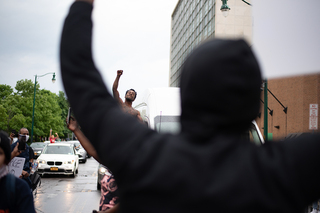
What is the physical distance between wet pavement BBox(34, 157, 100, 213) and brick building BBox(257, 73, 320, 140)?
1917cm

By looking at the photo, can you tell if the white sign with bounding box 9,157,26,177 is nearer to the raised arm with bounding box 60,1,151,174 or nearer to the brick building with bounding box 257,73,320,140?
the raised arm with bounding box 60,1,151,174

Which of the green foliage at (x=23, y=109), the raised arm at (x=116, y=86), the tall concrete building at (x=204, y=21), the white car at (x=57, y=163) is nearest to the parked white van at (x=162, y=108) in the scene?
the raised arm at (x=116, y=86)

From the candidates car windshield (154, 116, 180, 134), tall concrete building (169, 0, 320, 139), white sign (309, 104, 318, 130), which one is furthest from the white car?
white sign (309, 104, 318, 130)

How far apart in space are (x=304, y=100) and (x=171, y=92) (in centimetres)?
2607

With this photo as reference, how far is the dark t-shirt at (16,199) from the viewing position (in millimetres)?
2424

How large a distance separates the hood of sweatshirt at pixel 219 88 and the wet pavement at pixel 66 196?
371 inches

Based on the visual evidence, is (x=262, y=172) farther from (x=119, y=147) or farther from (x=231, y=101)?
(x=119, y=147)

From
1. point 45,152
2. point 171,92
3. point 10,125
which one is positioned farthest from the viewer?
point 10,125

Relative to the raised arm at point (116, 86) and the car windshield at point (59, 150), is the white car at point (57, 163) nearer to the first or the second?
the car windshield at point (59, 150)

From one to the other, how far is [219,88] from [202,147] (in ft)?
0.52

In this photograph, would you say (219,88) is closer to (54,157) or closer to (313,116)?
(313,116)

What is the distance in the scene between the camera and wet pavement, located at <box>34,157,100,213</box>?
398 inches

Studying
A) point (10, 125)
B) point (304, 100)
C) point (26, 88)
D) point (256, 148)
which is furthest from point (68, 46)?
point (26, 88)

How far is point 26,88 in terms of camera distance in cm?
5747
